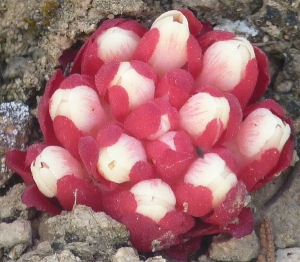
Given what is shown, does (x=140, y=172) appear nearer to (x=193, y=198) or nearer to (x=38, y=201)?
(x=193, y=198)

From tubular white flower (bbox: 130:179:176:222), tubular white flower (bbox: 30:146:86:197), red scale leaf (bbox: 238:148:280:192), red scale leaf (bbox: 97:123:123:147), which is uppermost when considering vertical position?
red scale leaf (bbox: 97:123:123:147)

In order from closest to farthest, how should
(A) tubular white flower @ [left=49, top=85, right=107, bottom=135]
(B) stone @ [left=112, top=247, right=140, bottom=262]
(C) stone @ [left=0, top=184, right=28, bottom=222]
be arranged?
(B) stone @ [left=112, top=247, right=140, bottom=262] → (A) tubular white flower @ [left=49, top=85, right=107, bottom=135] → (C) stone @ [left=0, top=184, right=28, bottom=222]

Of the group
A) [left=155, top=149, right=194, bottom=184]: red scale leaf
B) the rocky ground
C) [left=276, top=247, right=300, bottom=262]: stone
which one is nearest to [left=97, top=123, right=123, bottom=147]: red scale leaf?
[left=155, top=149, right=194, bottom=184]: red scale leaf

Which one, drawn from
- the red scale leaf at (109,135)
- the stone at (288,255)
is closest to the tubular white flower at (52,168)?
the red scale leaf at (109,135)

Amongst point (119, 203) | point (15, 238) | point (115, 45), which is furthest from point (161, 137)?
point (15, 238)

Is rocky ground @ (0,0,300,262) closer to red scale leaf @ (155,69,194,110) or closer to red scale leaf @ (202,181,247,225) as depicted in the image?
red scale leaf @ (202,181,247,225)

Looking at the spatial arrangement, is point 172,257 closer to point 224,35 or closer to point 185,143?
point 185,143

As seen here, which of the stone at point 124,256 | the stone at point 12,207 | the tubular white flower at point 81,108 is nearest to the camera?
the stone at point 124,256

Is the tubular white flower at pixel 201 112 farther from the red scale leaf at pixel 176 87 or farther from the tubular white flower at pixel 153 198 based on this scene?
the tubular white flower at pixel 153 198
